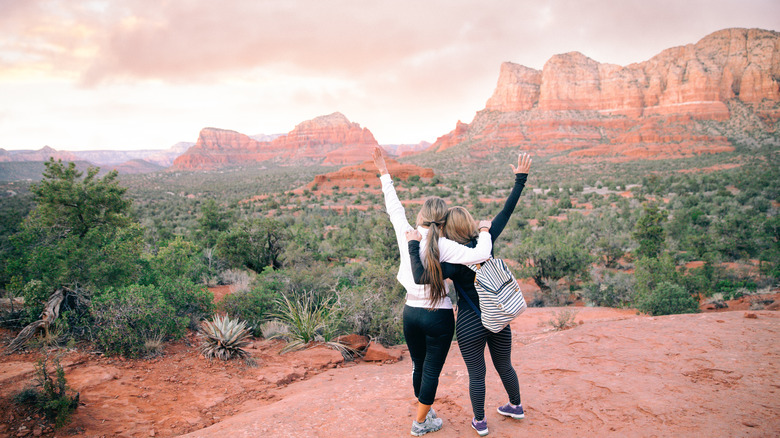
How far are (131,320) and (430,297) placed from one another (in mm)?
4652

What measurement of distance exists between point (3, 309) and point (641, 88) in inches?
4493

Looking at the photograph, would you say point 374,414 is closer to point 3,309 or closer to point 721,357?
point 721,357

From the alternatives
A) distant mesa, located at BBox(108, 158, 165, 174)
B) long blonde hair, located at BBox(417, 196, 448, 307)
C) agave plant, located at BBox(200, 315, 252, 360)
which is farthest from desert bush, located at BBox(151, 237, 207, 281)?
distant mesa, located at BBox(108, 158, 165, 174)

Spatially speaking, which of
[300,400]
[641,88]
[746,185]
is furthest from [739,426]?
[641,88]

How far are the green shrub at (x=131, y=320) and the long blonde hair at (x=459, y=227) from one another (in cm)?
461

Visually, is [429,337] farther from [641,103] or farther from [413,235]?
[641,103]

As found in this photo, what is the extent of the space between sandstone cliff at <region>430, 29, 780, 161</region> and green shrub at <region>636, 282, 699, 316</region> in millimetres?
65430

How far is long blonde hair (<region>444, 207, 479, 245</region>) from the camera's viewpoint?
2822 mm

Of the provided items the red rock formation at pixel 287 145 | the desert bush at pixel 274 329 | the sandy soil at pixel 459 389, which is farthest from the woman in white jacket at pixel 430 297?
the red rock formation at pixel 287 145

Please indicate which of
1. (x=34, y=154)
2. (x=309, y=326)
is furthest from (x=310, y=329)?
(x=34, y=154)

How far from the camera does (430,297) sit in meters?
2.77

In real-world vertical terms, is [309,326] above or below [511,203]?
below

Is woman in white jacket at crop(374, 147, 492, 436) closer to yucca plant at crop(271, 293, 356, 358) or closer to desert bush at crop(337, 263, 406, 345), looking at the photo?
yucca plant at crop(271, 293, 356, 358)

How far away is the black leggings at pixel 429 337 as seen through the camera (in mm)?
2801
